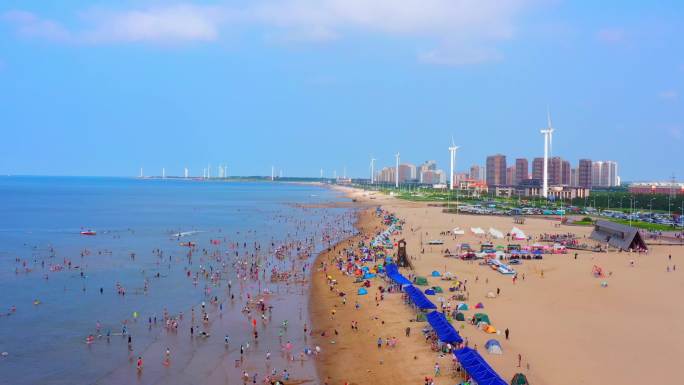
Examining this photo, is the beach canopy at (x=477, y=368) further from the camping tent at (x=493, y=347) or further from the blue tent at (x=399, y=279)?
the blue tent at (x=399, y=279)

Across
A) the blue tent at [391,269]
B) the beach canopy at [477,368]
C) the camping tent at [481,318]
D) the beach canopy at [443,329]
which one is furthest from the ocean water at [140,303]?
the camping tent at [481,318]

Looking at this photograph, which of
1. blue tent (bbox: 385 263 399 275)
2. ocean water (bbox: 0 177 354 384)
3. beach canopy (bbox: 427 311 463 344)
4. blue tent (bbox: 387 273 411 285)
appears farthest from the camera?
blue tent (bbox: 385 263 399 275)

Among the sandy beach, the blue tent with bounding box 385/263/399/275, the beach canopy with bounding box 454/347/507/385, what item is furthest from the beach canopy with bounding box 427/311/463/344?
the blue tent with bounding box 385/263/399/275

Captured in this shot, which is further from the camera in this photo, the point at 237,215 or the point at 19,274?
the point at 237,215

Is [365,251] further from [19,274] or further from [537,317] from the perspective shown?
[19,274]

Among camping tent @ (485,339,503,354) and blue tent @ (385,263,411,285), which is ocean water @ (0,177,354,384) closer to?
blue tent @ (385,263,411,285)

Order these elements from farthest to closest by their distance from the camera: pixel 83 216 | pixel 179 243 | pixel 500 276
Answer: pixel 83 216, pixel 179 243, pixel 500 276

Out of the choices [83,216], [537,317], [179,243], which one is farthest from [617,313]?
[83,216]
